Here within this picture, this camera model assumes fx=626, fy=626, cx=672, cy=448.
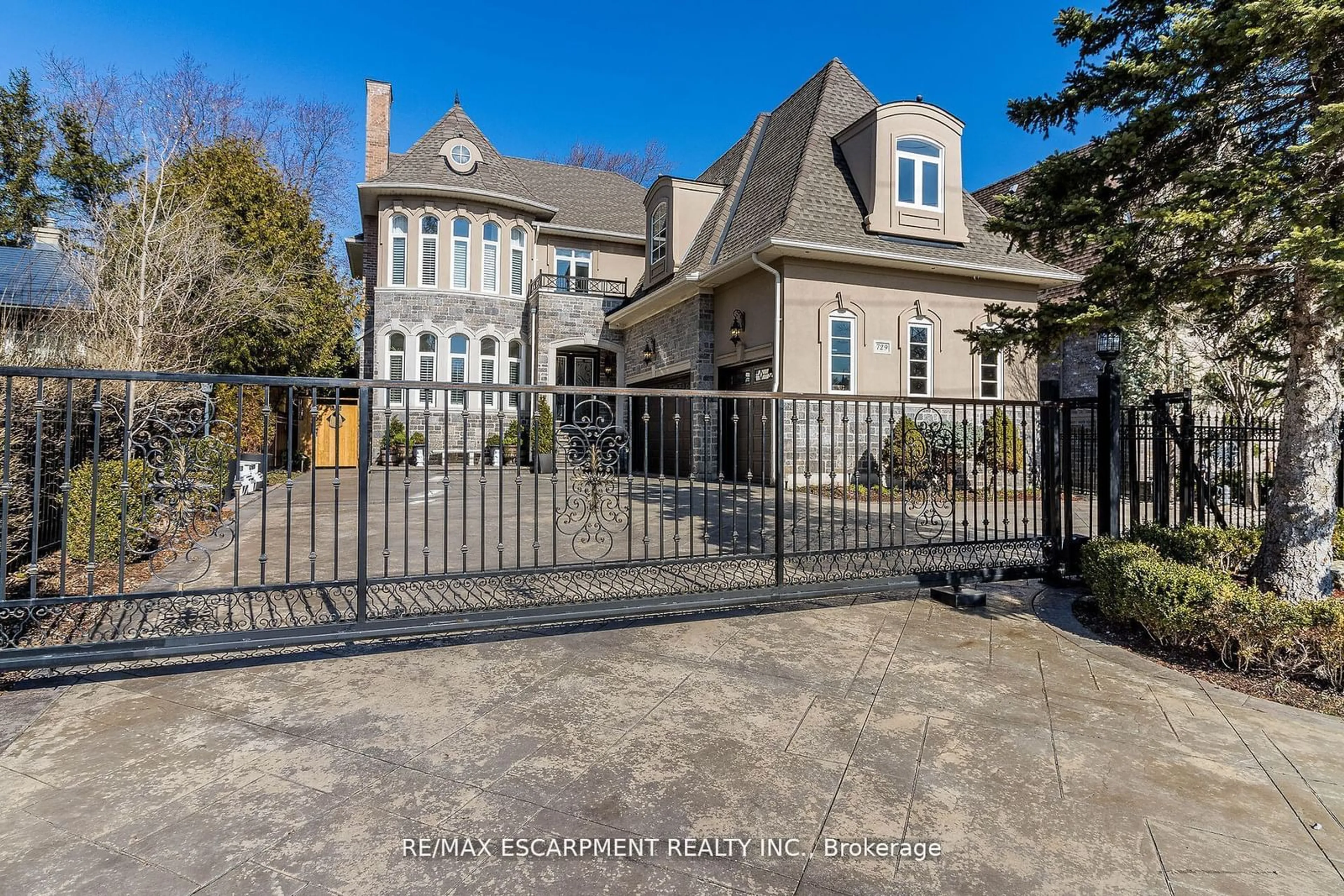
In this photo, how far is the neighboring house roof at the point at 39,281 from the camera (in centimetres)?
975

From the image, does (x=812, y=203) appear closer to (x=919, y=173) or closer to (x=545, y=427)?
(x=919, y=173)

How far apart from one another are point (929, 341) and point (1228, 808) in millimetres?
11211

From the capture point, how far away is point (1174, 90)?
4.05 meters

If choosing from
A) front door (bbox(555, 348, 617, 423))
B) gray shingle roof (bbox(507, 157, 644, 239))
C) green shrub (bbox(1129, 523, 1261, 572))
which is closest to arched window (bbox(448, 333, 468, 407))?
front door (bbox(555, 348, 617, 423))

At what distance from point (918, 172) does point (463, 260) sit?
1169cm

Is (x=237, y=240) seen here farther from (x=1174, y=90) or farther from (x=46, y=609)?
(x=1174, y=90)

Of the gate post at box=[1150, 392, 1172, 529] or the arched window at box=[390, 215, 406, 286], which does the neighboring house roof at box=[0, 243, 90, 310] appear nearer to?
the arched window at box=[390, 215, 406, 286]

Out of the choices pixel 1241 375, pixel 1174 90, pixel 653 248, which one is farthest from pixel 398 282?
pixel 1241 375

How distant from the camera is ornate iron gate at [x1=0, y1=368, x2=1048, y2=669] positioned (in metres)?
3.17

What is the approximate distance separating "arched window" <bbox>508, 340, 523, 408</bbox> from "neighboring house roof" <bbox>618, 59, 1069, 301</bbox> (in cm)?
491

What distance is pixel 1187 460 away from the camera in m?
5.39

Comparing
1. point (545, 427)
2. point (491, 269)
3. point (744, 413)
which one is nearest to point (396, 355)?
point (491, 269)

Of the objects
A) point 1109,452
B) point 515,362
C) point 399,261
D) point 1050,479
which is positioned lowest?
point 1050,479

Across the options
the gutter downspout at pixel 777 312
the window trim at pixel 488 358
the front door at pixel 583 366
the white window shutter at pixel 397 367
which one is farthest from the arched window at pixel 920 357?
the white window shutter at pixel 397 367
